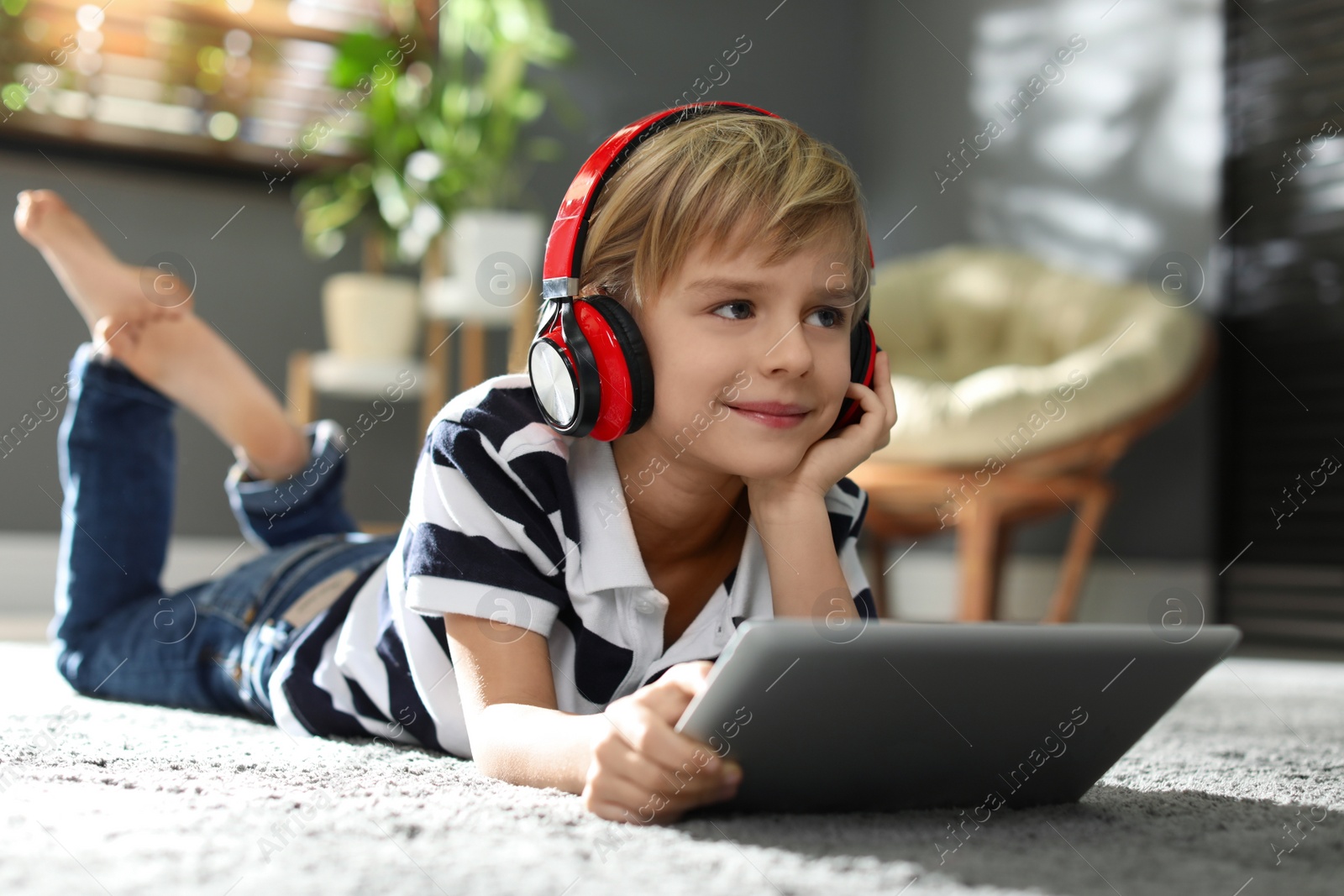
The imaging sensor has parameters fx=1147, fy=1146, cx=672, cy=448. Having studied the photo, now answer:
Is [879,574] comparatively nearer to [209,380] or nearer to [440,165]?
[440,165]

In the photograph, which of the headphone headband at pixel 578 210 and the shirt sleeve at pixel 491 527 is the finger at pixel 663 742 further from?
the headphone headband at pixel 578 210

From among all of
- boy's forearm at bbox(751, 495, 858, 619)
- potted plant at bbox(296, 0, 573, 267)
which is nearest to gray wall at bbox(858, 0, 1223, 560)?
potted plant at bbox(296, 0, 573, 267)

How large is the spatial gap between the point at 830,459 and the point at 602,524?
0.54 feet

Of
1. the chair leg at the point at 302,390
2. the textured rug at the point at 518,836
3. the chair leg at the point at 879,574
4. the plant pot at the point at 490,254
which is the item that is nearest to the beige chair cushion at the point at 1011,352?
the chair leg at the point at 879,574

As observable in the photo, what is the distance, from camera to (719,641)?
2.58ft

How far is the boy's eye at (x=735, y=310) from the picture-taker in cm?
74

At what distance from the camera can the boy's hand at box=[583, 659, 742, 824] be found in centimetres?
54

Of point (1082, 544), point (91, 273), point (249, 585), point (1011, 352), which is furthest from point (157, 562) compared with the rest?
point (1011, 352)

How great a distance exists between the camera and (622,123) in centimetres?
296

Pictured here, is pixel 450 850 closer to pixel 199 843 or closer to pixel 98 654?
pixel 199 843

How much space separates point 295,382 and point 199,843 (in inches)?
88.8

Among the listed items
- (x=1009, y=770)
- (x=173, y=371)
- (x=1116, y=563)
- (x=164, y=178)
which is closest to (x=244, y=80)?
(x=164, y=178)

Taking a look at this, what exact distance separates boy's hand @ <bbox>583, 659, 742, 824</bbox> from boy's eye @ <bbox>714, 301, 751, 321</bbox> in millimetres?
259

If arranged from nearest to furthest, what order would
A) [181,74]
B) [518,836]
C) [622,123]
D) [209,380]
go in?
[518,836] < [209,380] < [181,74] < [622,123]
